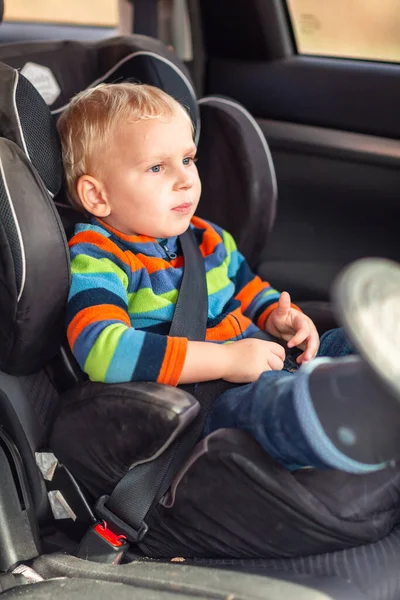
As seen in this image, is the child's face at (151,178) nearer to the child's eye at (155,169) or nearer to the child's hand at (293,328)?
the child's eye at (155,169)

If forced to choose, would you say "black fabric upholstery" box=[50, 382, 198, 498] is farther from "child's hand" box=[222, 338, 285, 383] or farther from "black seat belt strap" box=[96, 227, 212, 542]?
"child's hand" box=[222, 338, 285, 383]

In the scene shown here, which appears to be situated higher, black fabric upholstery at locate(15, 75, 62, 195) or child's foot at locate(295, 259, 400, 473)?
black fabric upholstery at locate(15, 75, 62, 195)

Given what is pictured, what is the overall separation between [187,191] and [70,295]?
0.29 meters

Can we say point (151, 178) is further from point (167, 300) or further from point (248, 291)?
point (248, 291)

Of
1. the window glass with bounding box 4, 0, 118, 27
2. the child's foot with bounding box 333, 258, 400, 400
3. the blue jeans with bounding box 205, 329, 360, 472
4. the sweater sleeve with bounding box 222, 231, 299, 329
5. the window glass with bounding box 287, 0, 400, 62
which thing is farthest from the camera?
the window glass with bounding box 4, 0, 118, 27

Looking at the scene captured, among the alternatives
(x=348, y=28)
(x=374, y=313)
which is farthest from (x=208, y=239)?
(x=348, y=28)

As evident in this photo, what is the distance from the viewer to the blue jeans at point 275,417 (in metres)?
1.07

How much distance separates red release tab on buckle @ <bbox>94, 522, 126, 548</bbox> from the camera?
1271mm

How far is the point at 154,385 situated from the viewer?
3.87ft

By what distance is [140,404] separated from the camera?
114 cm

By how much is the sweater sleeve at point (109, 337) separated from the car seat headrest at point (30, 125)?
16cm

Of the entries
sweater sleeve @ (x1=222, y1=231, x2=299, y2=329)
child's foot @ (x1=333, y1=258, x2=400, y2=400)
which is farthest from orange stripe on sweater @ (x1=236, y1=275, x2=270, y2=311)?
child's foot @ (x1=333, y1=258, x2=400, y2=400)

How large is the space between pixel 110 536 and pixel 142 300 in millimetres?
389

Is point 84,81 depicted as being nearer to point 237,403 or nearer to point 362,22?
point 237,403
